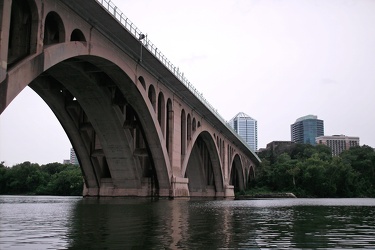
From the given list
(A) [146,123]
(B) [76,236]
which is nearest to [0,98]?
(B) [76,236]

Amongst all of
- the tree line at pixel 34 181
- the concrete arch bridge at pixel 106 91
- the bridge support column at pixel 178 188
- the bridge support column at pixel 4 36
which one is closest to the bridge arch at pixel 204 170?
the concrete arch bridge at pixel 106 91

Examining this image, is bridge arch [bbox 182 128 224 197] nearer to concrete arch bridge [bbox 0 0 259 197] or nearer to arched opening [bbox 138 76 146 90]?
concrete arch bridge [bbox 0 0 259 197]

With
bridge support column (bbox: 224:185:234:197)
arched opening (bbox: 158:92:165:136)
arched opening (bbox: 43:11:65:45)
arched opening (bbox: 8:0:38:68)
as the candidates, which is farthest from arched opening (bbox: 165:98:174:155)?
bridge support column (bbox: 224:185:234:197)

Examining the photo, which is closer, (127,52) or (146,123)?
(127,52)

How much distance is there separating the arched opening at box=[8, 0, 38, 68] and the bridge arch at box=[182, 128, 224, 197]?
46.4 metres

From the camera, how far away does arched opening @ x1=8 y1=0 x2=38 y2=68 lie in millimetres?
22047

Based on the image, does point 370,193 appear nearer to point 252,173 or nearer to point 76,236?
point 252,173

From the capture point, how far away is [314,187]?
107500mm

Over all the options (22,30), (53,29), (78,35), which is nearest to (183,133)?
(78,35)

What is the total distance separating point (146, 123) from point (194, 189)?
1423 inches

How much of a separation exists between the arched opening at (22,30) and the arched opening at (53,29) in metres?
2.15

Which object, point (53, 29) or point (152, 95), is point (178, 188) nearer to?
point (152, 95)

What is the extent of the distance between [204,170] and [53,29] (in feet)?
165

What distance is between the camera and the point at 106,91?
3872 centimetres
